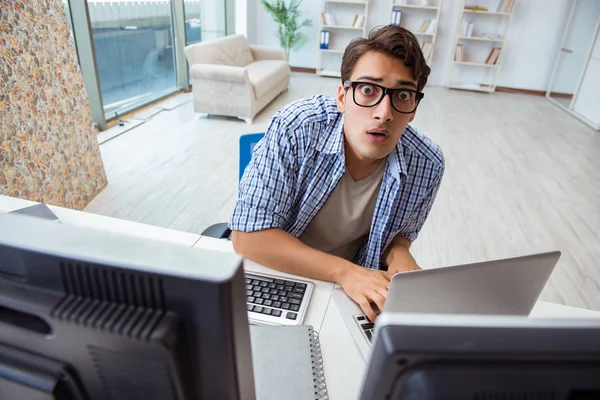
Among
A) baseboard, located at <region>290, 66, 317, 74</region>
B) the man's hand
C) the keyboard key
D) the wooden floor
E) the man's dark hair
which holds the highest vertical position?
the man's dark hair

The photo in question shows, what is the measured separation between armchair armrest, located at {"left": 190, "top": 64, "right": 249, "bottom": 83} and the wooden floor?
0.48 m

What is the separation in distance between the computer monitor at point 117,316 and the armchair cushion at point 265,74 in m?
4.19

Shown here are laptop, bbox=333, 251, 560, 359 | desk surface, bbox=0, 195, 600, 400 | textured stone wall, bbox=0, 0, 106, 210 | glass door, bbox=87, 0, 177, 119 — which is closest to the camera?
laptop, bbox=333, 251, 560, 359

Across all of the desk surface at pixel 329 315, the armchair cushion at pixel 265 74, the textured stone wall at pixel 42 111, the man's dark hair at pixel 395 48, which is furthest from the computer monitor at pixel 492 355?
the armchair cushion at pixel 265 74

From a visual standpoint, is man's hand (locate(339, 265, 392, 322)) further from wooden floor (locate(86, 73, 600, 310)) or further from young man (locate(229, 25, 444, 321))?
wooden floor (locate(86, 73, 600, 310))

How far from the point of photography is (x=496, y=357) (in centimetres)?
28

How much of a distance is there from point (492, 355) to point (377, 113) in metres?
0.85

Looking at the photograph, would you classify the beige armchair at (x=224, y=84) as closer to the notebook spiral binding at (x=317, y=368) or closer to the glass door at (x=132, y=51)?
the glass door at (x=132, y=51)

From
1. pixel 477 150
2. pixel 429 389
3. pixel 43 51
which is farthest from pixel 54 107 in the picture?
pixel 477 150

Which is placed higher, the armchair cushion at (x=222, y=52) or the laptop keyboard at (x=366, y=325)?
the armchair cushion at (x=222, y=52)

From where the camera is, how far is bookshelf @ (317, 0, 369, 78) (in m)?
6.63

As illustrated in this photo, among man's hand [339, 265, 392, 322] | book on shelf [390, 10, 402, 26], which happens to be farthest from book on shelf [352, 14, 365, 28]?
man's hand [339, 265, 392, 322]

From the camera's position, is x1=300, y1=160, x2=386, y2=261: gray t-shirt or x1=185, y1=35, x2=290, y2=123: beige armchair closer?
x1=300, y1=160, x2=386, y2=261: gray t-shirt

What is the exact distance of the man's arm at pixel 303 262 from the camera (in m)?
0.97
